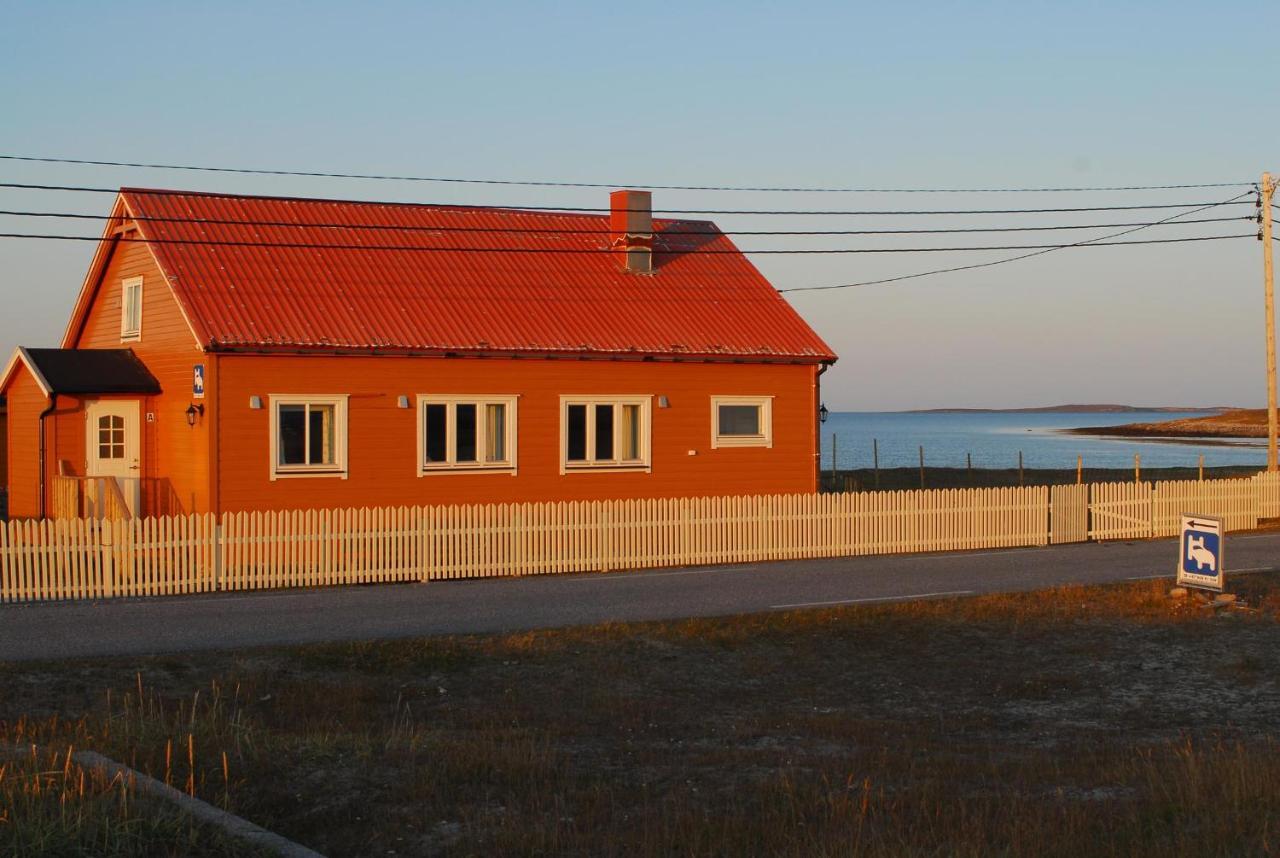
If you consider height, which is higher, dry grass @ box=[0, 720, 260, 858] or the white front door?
the white front door

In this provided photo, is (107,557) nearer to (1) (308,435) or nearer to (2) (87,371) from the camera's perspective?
(1) (308,435)

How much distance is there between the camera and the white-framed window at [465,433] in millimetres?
23625

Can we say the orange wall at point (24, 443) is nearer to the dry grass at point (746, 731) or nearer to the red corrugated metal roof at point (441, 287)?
the red corrugated metal roof at point (441, 287)

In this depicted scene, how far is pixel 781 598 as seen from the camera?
1836 centimetres

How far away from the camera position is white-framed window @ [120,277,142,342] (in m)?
25.0

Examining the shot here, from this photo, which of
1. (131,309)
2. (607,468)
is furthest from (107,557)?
(607,468)

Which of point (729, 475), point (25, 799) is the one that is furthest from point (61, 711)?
point (729, 475)

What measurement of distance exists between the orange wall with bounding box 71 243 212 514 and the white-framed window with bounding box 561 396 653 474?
20.2 feet

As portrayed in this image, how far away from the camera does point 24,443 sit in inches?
1002

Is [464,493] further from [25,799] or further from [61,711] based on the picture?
[25,799]

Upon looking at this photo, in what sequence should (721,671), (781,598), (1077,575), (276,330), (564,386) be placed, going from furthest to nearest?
(564,386), (276,330), (1077,575), (781,598), (721,671)

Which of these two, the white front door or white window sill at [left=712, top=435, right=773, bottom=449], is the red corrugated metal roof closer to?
white window sill at [left=712, top=435, right=773, bottom=449]

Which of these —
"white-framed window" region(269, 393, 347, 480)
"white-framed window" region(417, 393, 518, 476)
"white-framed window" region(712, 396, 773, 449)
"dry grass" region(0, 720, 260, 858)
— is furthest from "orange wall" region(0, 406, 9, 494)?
"dry grass" region(0, 720, 260, 858)

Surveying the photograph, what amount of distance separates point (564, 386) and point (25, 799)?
1785cm
